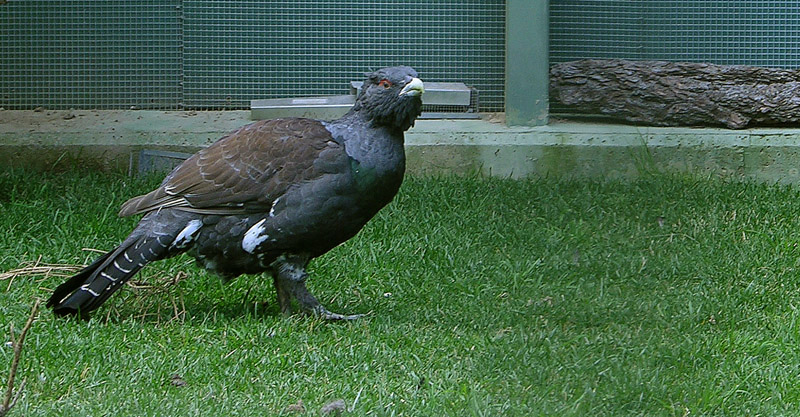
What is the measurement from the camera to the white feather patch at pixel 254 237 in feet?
12.1

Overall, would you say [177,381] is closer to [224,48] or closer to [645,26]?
[645,26]

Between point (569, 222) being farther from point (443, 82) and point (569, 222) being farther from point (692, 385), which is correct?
point (443, 82)

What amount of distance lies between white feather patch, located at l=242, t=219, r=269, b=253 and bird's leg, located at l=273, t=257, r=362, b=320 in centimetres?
14

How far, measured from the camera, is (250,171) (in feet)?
12.2

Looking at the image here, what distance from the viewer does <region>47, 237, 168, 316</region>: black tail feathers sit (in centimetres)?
361

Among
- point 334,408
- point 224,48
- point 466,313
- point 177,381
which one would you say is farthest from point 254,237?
point 224,48

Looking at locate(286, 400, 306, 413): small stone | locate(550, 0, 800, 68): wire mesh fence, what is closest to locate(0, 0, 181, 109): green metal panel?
locate(286, 400, 306, 413): small stone

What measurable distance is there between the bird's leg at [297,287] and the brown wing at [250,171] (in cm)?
27

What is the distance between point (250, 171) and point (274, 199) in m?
0.15

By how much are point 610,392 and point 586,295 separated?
58 millimetres

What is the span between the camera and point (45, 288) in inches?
161

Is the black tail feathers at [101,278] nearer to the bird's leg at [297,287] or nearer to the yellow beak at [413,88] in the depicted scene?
the bird's leg at [297,287]

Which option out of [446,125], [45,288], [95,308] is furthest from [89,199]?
[446,125]

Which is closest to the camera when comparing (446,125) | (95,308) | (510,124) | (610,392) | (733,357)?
(610,392)
